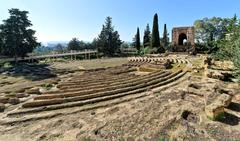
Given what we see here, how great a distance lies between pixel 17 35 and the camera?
33.6 metres

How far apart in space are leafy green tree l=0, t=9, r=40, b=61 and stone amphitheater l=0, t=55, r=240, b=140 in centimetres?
2142

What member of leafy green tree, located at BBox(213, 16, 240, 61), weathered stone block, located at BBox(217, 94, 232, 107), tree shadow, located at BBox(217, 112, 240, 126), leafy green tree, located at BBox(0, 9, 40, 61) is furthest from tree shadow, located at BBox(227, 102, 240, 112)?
leafy green tree, located at BBox(0, 9, 40, 61)

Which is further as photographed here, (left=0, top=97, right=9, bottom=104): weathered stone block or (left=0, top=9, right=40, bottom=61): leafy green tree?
(left=0, top=9, right=40, bottom=61): leafy green tree

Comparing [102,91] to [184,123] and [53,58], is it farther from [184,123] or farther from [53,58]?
[53,58]

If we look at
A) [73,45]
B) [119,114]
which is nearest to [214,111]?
[119,114]

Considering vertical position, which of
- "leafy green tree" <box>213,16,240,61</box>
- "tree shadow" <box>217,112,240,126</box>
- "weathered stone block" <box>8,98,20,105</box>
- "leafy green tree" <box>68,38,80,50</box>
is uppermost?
"leafy green tree" <box>68,38,80,50</box>

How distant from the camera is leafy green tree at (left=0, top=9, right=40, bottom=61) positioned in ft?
108

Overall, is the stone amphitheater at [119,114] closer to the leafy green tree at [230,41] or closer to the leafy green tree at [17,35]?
the leafy green tree at [230,41]

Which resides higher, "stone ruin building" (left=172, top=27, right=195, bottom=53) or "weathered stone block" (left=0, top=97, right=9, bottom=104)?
"stone ruin building" (left=172, top=27, right=195, bottom=53)

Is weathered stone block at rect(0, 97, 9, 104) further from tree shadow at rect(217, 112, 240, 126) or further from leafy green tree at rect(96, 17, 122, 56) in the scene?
leafy green tree at rect(96, 17, 122, 56)

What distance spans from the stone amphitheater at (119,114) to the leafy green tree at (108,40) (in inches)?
1211

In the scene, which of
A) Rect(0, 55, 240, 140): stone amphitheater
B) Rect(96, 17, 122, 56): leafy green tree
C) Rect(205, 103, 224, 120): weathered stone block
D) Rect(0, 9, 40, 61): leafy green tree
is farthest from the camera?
Rect(96, 17, 122, 56): leafy green tree

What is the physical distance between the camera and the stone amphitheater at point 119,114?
836 centimetres

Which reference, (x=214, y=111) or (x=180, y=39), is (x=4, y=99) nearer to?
(x=214, y=111)
